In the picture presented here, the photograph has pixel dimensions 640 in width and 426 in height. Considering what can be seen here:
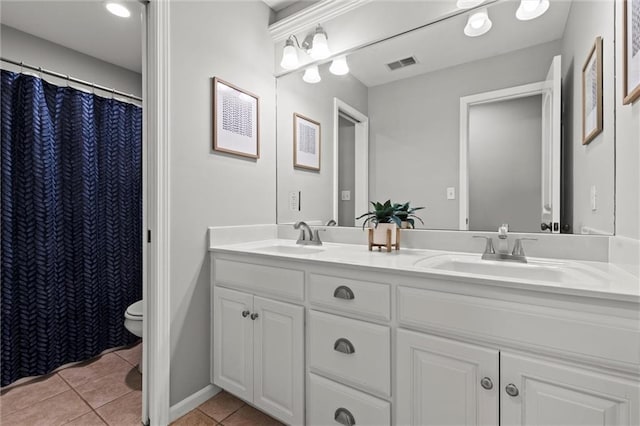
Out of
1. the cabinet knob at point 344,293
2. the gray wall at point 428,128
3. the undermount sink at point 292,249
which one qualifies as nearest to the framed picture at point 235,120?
the undermount sink at point 292,249

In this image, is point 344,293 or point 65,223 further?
point 65,223

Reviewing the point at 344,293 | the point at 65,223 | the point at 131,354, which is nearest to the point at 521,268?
the point at 344,293

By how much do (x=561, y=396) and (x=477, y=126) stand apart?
3.79 ft

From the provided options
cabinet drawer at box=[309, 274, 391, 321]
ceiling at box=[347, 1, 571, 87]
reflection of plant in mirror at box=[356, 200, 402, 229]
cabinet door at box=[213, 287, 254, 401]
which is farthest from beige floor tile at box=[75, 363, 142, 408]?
ceiling at box=[347, 1, 571, 87]

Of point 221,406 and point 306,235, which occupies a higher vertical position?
point 306,235

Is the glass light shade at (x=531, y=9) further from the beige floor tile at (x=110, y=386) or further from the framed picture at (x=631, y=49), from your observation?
the beige floor tile at (x=110, y=386)

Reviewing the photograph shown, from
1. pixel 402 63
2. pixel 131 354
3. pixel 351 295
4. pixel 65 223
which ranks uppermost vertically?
pixel 402 63

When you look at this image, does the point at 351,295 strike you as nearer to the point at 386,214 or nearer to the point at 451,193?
the point at 386,214

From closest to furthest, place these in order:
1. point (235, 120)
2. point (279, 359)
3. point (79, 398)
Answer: point (279, 359) < point (79, 398) < point (235, 120)

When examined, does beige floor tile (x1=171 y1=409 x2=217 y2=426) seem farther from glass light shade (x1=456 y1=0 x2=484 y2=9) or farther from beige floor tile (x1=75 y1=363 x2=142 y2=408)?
glass light shade (x1=456 y1=0 x2=484 y2=9)

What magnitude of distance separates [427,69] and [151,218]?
1.60 metres

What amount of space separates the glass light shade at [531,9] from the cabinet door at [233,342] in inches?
71.3

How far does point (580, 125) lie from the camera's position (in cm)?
130

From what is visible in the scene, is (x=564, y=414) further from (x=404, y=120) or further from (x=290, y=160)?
(x=290, y=160)
